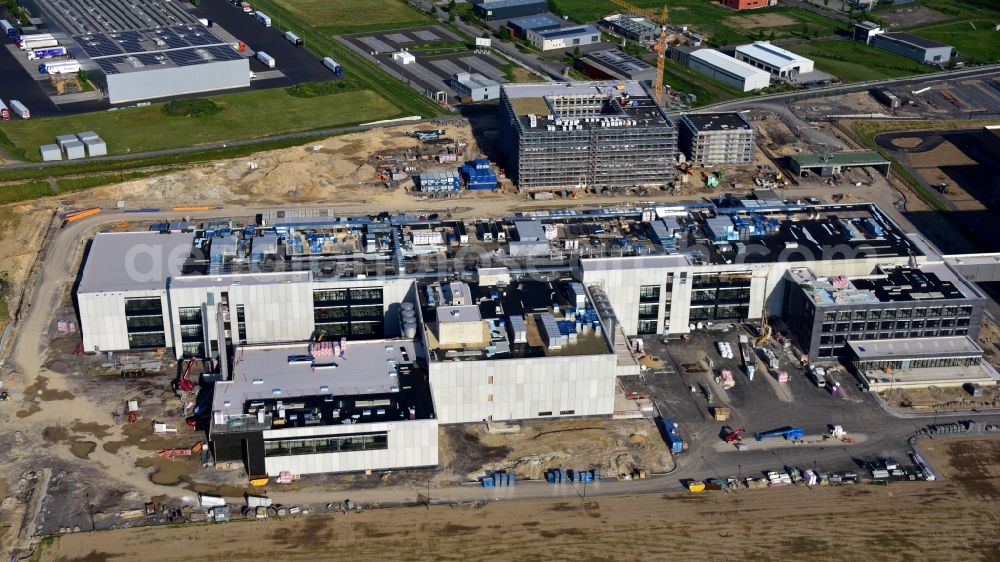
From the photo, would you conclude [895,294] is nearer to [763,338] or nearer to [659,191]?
[763,338]

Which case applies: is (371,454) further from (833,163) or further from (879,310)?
(833,163)

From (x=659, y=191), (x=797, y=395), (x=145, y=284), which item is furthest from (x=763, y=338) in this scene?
(x=145, y=284)

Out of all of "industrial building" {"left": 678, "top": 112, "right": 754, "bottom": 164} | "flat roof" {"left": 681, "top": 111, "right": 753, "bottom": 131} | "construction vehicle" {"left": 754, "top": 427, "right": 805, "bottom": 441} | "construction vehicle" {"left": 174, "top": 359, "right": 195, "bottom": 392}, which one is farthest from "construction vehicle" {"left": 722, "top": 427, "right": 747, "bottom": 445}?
"flat roof" {"left": 681, "top": 111, "right": 753, "bottom": 131}

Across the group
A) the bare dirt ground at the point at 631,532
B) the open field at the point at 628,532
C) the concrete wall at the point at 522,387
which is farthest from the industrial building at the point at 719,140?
the open field at the point at 628,532

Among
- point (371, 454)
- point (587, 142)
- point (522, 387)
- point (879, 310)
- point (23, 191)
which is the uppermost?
point (587, 142)

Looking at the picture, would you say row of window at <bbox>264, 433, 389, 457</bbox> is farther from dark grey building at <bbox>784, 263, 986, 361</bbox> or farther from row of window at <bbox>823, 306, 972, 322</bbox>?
row of window at <bbox>823, 306, 972, 322</bbox>

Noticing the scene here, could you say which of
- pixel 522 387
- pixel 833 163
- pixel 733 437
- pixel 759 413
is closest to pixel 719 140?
pixel 833 163
